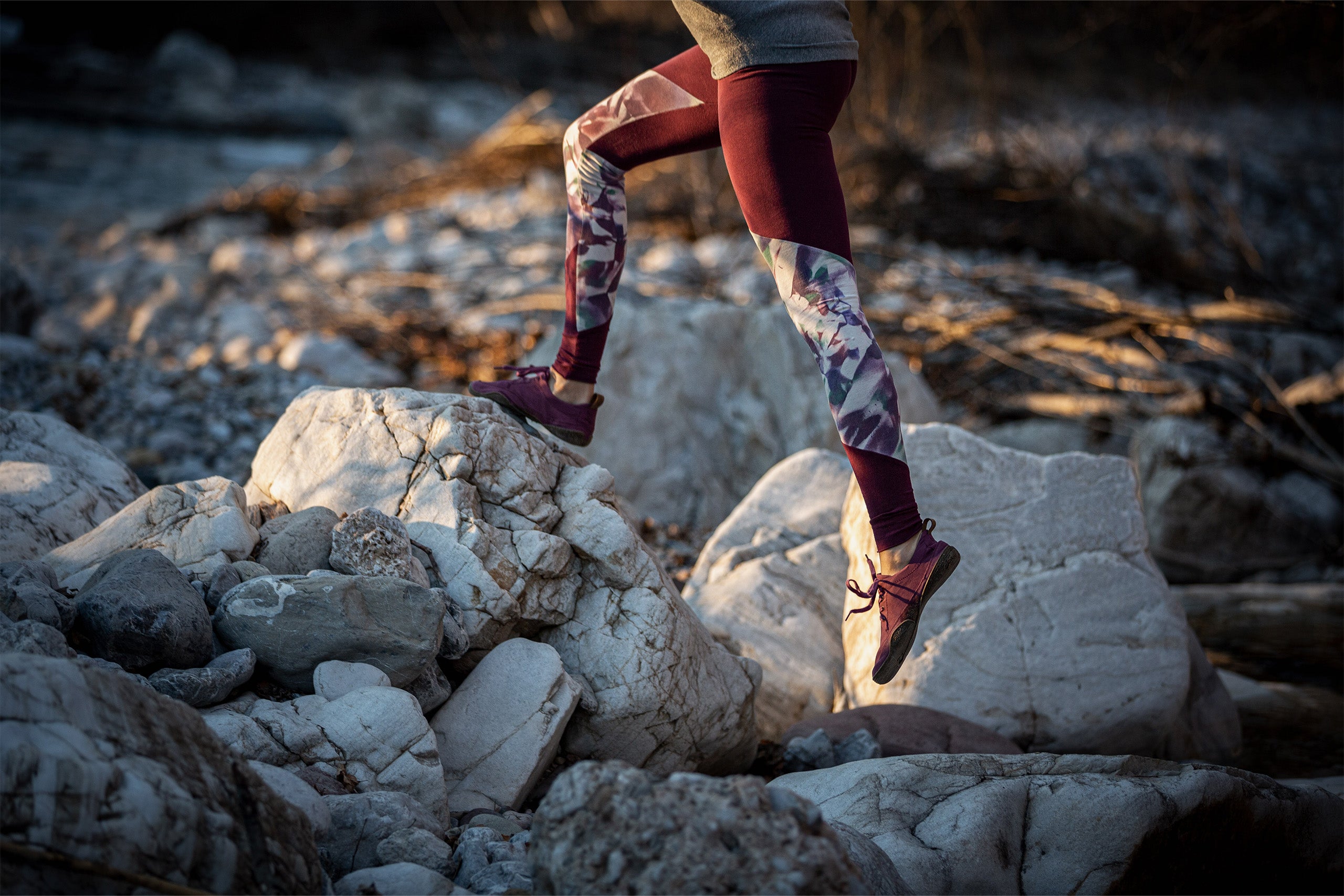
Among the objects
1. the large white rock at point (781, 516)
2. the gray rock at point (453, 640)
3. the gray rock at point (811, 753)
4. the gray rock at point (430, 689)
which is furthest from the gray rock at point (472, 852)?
the large white rock at point (781, 516)

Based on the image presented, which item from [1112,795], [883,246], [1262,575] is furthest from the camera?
[883,246]

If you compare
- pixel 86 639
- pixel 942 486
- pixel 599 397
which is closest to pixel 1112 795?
pixel 942 486

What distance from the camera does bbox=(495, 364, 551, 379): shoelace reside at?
9.23ft

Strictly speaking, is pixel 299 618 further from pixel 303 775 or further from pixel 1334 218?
pixel 1334 218

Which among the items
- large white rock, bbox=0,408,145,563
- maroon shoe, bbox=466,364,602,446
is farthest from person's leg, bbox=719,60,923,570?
large white rock, bbox=0,408,145,563

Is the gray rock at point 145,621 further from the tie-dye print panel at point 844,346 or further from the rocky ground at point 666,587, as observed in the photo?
the tie-dye print panel at point 844,346

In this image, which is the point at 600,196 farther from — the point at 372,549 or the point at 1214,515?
the point at 1214,515

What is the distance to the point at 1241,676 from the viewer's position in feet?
13.1

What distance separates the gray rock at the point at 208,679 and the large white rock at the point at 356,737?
36 mm

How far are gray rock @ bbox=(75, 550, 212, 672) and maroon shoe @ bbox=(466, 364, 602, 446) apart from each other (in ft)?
3.18

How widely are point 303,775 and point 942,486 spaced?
2.14 metres

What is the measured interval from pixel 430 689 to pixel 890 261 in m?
5.70

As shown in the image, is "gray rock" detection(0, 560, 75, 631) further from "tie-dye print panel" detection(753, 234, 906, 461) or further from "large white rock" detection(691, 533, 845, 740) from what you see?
"large white rock" detection(691, 533, 845, 740)

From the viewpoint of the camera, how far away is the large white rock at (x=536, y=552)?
2.45 m
